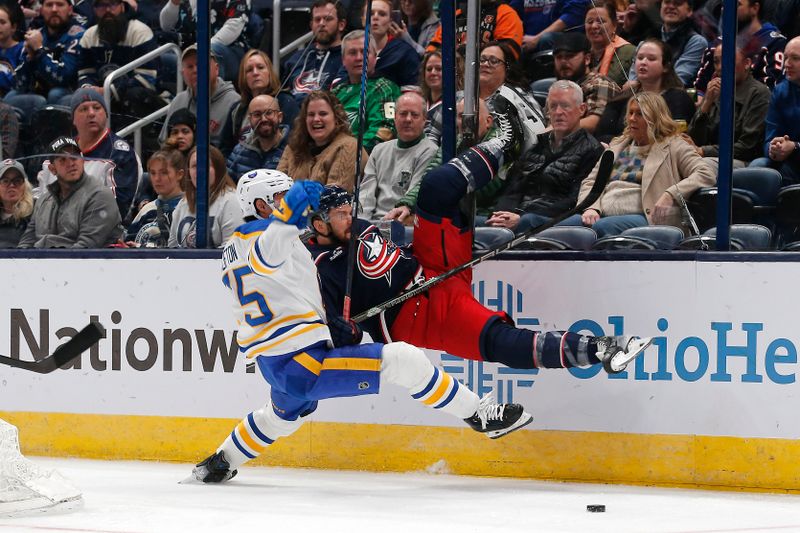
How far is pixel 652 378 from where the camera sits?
4492mm

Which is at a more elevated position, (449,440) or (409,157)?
(409,157)

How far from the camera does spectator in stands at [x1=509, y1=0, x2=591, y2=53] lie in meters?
4.99

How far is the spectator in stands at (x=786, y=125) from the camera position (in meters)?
4.53

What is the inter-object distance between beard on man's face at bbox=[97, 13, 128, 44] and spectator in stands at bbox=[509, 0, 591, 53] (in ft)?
8.01

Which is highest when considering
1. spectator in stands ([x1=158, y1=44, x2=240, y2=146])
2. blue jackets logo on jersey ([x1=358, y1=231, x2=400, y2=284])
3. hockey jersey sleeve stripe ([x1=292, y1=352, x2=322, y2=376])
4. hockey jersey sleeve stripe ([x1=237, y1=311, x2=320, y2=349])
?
spectator in stands ([x1=158, y1=44, x2=240, y2=146])

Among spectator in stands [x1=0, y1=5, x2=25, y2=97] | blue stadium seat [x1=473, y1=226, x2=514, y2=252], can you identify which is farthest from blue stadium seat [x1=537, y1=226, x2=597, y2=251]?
spectator in stands [x1=0, y1=5, x2=25, y2=97]

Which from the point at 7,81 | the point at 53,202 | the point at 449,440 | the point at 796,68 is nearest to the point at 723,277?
the point at 796,68

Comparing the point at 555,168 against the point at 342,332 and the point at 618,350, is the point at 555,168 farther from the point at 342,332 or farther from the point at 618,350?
the point at 342,332

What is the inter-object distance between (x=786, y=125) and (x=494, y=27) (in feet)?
3.99

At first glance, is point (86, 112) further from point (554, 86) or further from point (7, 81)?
point (554, 86)

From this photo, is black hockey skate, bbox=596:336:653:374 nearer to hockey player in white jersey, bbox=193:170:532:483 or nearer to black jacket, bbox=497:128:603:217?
hockey player in white jersey, bbox=193:170:532:483

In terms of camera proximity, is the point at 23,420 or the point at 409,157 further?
the point at 23,420

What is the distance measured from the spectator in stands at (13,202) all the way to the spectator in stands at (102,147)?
0.29m

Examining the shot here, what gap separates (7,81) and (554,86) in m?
3.26
